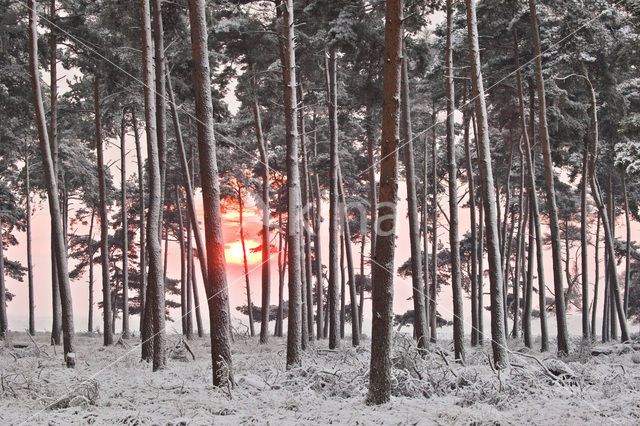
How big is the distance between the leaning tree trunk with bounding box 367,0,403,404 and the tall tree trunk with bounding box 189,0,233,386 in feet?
8.33

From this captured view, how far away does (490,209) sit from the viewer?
36.1 ft

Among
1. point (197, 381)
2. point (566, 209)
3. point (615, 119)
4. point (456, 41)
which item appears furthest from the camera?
point (566, 209)

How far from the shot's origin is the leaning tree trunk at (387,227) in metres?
7.22

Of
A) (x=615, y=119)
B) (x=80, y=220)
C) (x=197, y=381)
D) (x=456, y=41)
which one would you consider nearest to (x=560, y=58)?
(x=456, y=41)

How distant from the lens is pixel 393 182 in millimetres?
7359

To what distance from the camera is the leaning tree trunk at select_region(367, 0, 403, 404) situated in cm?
722

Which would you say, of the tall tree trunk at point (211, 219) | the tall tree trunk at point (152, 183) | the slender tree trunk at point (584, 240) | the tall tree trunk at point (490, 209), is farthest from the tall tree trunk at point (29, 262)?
the slender tree trunk at point (584, 240)

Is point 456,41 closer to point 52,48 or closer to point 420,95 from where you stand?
point 420,95

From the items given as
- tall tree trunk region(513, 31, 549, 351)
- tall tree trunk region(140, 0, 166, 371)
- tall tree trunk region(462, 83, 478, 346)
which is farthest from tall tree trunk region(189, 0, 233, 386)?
tall tree trunk region(513, 31, 549, 351)

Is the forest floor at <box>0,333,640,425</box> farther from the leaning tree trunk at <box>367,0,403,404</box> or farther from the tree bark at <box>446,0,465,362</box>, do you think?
the tree bark at <box>446,0,465,362</box>

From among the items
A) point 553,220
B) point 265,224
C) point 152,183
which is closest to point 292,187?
point 152,183

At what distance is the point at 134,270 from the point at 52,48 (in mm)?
23236

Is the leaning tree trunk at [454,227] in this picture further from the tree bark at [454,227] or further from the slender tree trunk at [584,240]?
the slender tree trunk at [584,240]

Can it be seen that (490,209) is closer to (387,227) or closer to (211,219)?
(387,227)
